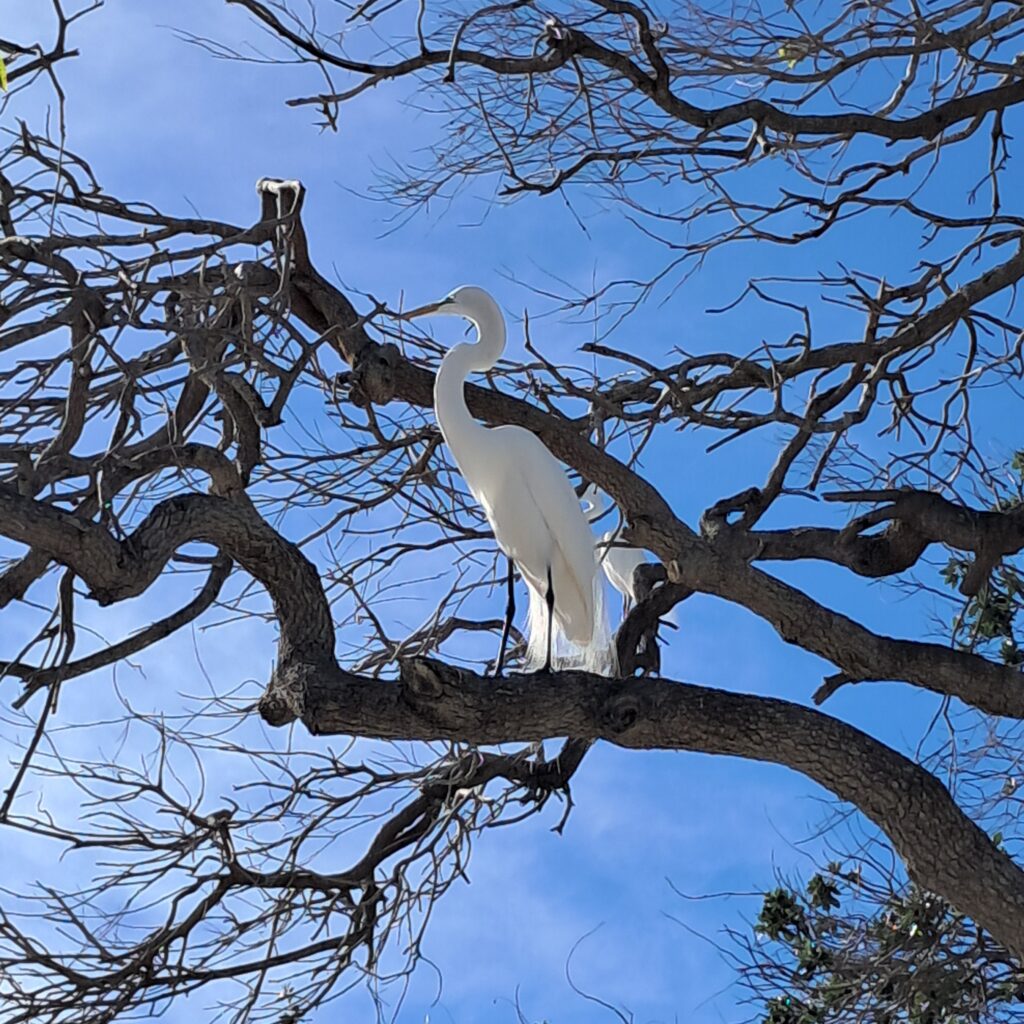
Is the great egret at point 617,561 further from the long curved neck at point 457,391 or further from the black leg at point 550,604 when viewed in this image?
the long curved neck at point 457,391

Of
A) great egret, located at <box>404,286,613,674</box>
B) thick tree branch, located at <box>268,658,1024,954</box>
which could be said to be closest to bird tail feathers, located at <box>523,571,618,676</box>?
great egret, located at <box>404,286,613,674</box>

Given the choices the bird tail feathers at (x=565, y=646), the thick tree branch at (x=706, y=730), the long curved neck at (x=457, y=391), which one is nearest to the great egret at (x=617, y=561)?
the bird tail feathers at (x=565, y=646)

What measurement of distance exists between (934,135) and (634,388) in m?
0.94

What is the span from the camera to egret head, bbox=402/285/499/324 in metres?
4.30

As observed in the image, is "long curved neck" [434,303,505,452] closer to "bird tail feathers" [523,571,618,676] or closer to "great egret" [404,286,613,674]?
"great egret" [404,286,613,674]

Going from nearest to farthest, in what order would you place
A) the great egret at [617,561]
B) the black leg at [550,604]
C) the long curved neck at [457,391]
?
the long curved neck at [457,391], the black leg at [550,604], the great egret at [617,561]

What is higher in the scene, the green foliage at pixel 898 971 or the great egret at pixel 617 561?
the great egret at pixel 617 561

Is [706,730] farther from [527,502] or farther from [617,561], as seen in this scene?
[617,561]

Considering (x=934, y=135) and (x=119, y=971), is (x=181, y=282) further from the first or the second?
(x=934, y=135)

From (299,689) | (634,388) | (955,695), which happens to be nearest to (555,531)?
(634,388)

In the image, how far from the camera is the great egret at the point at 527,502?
4016 millimetres

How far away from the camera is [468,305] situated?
14.3ft

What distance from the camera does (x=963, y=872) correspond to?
3318 mm

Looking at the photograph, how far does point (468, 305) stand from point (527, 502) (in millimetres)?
571
